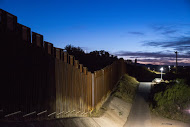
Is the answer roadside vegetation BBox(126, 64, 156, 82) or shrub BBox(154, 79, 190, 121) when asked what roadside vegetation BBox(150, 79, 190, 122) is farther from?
roadside vegetation BBox(126, 64, 156, 82)

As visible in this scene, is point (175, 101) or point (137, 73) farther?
point (137, 73)

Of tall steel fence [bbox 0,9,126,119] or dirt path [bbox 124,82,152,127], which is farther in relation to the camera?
dirt path [bbox 124,82,152,127]

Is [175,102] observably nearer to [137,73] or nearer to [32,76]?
[32,76]

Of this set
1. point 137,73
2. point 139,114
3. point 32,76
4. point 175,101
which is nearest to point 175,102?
point 175,101

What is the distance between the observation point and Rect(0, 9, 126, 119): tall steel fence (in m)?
5.13

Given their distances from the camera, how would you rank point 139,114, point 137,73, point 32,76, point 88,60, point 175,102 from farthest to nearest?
point 137,73
point 88,60
point 175,102
point 139,114
point 32,76

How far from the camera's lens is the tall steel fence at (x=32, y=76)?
202 inches

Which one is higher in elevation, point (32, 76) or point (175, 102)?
point (32, 76)

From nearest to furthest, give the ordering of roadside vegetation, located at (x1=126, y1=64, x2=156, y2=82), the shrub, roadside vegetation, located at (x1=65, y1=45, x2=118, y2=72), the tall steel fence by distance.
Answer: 1. the tall steel fence
2. the shrub
3. roadside vegetation, located at (x1=65, y1=45, x2=118, y2=72)
4. roadside vegetation, located at (x1=126, y1=64, x2=156, y2=82)

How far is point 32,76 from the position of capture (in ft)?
19.8

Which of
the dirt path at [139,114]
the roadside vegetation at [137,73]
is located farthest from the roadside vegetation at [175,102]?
the roadside vegetation at [137,73]

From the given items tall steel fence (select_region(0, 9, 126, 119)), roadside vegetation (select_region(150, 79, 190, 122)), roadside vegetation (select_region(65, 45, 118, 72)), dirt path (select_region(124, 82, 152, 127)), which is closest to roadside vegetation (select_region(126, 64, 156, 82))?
roadside vegetation (select_region(65, 45, 118, 72))

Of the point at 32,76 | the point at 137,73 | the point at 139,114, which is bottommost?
the point at 139,114

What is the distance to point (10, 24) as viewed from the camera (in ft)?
17.1
